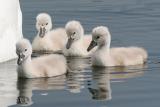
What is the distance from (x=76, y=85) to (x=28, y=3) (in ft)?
23.3

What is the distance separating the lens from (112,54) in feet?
47.8

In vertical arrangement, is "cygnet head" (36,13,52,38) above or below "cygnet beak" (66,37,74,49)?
above

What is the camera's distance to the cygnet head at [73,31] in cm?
1526

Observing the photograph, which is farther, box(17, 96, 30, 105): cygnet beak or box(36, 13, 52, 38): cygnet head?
box(36, 13, 52, 38): cygnet head

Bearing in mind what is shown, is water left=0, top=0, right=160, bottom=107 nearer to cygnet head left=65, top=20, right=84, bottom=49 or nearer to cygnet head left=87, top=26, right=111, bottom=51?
cygnet head left=87, top=26, right=111, bottom=51

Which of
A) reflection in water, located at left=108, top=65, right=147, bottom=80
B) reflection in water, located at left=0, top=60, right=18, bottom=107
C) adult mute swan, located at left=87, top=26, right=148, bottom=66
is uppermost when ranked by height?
adult mute swan, located at left=87, top=26, right=148, bottom=66

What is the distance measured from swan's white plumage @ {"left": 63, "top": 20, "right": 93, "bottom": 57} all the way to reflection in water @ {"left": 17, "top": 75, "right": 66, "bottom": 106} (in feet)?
6.18

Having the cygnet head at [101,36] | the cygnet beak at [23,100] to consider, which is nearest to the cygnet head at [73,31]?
the cygnet head at [101,36]

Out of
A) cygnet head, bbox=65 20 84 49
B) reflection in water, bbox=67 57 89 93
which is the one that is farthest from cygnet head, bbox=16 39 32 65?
cygnet head, bbox=65 20 84 49

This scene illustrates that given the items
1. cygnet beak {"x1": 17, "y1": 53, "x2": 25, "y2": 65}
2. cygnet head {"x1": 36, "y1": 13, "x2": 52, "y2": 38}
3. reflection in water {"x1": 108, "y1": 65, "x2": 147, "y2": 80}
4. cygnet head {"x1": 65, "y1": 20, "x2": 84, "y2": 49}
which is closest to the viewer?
cygnet beak {"x1": 17, "y1": 53, "x2": 25, "y2": 65}

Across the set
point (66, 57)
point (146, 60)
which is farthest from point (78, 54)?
point (146, 60)

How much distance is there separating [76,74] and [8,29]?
1.44 m

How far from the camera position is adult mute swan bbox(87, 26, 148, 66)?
14.4 metres

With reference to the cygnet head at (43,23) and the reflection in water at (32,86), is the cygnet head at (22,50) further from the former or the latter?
the cygnet head at (43,23)
